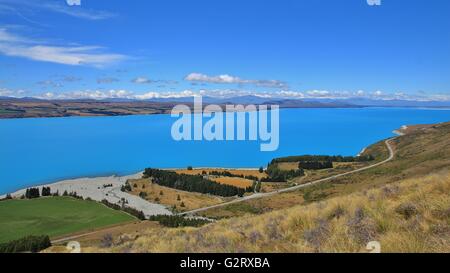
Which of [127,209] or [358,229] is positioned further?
[127,209]

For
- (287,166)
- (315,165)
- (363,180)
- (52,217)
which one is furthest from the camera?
(287,166)

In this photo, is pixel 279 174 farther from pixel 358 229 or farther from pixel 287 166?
Result: pixel 358 229

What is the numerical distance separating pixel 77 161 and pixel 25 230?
180 feet

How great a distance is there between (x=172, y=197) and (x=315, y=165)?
132 ft

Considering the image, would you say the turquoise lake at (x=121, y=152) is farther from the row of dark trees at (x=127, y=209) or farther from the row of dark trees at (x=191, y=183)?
the row of dark trees at (x=127, y=209)

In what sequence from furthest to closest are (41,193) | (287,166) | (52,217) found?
(287,166) < (41,193) < (52,217)

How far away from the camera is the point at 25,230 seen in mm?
51344

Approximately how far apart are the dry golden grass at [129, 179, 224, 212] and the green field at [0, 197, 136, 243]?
11596 millimetres

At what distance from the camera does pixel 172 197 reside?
73.7 meters

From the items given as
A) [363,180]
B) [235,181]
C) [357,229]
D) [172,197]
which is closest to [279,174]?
[235,181]

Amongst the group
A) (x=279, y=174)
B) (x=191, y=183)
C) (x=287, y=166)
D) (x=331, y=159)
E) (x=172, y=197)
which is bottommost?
(x=172, y=197)

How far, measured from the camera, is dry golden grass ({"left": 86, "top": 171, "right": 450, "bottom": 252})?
5316 millimetres

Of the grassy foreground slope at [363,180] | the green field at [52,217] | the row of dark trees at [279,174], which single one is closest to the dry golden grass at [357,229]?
the grassy foreground slope at [363,180]

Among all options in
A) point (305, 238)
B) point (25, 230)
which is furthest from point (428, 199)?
point (25, 230)
